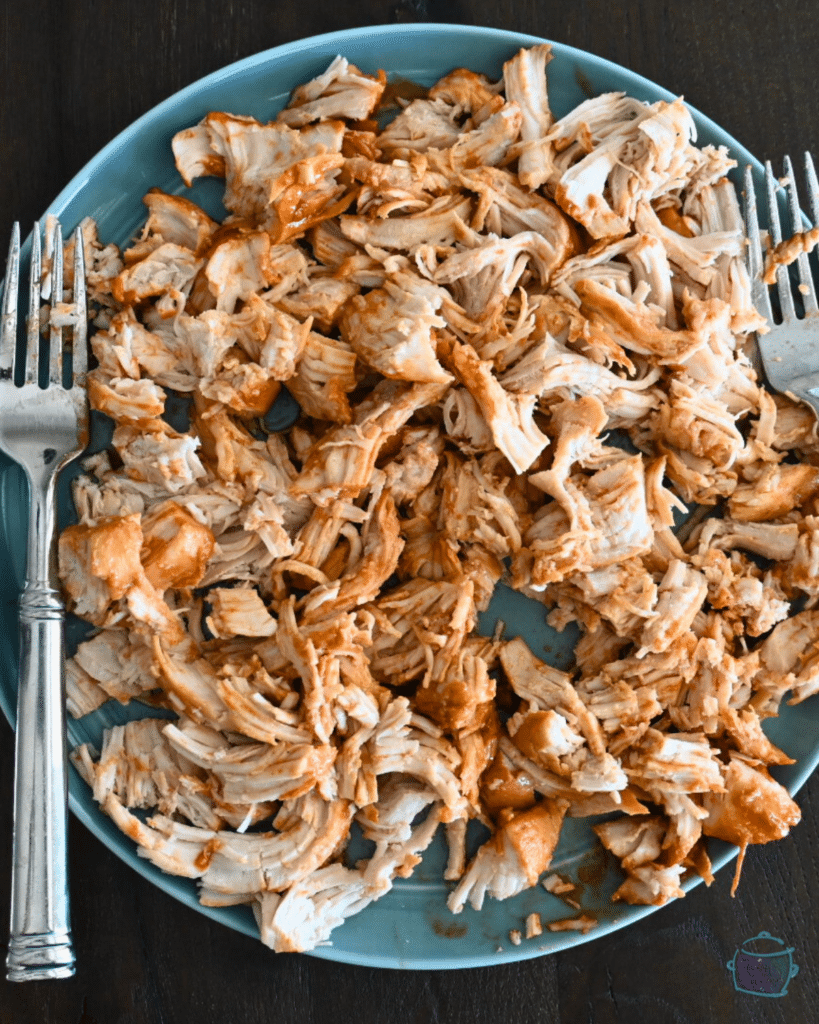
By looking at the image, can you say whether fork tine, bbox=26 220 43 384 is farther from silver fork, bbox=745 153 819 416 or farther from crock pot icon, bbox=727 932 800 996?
crock pot icon, bbox=727 932 800 996

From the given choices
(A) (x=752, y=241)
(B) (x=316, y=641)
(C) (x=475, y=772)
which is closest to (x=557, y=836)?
(C) (x=475, y=772)

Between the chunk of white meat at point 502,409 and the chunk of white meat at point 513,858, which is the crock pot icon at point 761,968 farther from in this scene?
the chunk of white meat at point 502,409

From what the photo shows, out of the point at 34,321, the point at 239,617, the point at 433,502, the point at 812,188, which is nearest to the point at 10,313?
the point at 34,321

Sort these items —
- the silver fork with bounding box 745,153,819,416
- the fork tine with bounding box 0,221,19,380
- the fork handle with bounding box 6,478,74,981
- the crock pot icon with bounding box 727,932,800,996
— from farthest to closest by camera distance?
the crock pot icon with bounding box 727,932,800,996 < the silver fork with bounding box 745,153,819,416 < the fork tine with bounding box 0,221,19,380 < the fork handle with bounding box 6,478,74,981

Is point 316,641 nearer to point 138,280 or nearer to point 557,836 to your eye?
point 557,836

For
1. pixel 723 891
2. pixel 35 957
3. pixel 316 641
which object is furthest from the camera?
pixel 723 891

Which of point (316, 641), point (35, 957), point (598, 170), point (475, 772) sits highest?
point (598, 170)

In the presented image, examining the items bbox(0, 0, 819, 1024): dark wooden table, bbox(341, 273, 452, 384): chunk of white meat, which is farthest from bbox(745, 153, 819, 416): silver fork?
bbox(341, 273, 452, 384): chunk of white meat

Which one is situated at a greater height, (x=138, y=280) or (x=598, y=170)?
(x=598, y=170)

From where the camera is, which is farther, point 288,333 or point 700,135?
point 700,135
